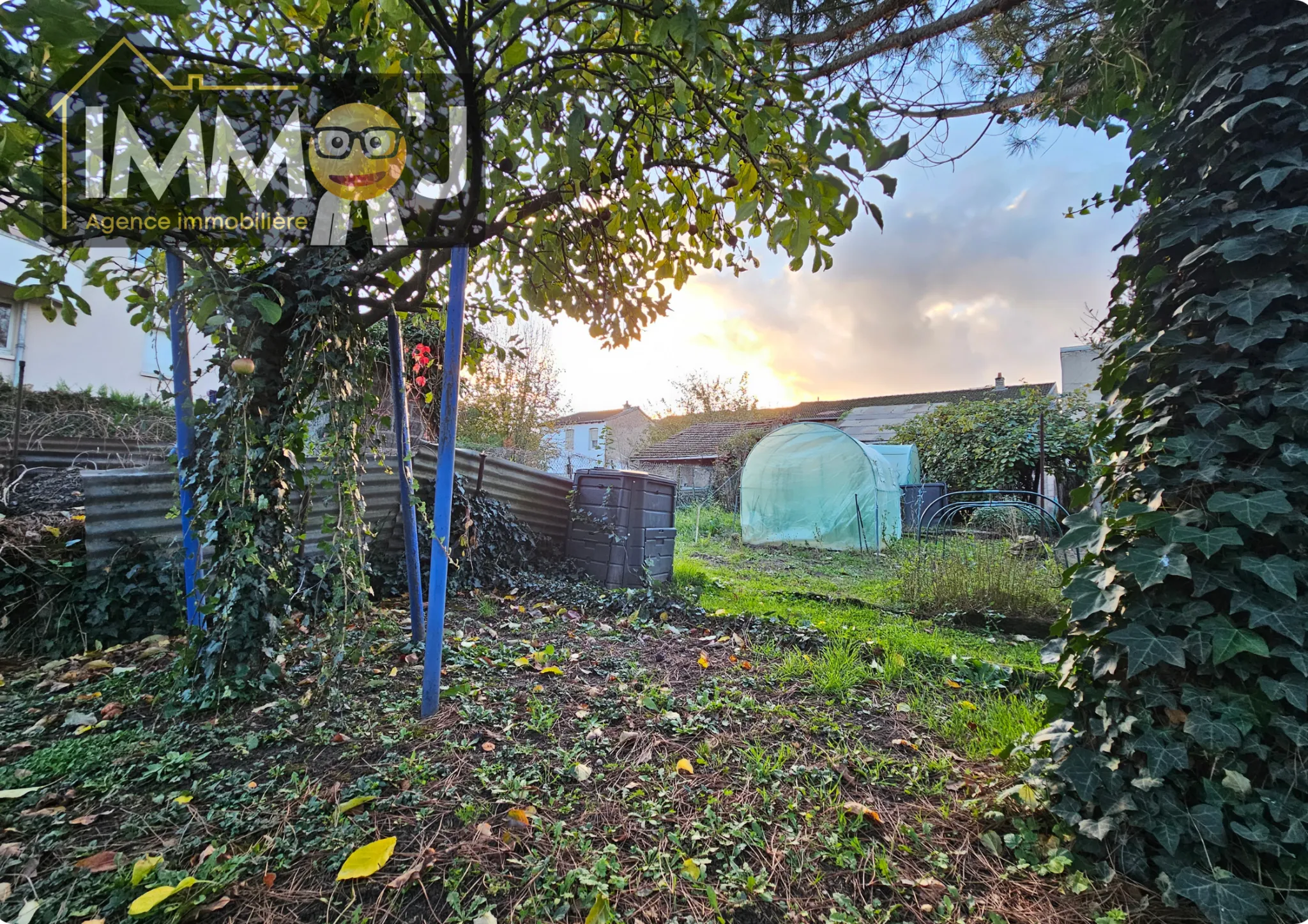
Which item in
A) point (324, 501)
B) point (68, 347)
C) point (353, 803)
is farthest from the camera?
point (68, 347)

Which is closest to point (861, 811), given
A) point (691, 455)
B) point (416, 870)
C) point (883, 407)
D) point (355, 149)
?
point (416, 870)

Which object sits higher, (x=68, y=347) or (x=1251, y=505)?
(x=68, y=347)

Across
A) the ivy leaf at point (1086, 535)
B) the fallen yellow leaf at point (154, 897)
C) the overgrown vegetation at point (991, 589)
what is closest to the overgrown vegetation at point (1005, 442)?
the overgrown vegetation at point (991, 589)

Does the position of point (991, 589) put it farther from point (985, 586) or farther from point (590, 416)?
point (590, 416)

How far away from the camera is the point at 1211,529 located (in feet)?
4.00

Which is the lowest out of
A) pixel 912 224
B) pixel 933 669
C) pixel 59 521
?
pixel 933 669

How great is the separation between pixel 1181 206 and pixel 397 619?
3.88 meters

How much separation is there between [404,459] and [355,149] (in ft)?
4.29

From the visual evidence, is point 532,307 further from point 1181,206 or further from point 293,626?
point 1181,206

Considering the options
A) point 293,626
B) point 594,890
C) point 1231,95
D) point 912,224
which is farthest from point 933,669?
point 293,626

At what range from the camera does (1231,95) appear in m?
1.27

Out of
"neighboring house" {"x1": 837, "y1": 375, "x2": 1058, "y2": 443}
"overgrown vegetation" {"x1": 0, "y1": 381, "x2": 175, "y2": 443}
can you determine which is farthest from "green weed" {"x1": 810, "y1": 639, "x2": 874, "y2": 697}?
"neighboring house" {"x1": 837, "y1": 375, "x2": 1058, "y2": 443}

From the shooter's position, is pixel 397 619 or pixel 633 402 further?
pixel 633 402

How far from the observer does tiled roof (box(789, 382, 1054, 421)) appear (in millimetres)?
20594
